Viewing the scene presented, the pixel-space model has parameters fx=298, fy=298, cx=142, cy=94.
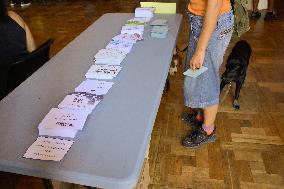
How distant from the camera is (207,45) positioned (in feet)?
5.08

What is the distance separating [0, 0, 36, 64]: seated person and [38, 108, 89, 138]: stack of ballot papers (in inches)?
34.7

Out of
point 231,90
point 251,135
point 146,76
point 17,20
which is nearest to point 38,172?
point 146,76

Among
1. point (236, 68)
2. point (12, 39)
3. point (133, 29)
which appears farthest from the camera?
point (236, 68)

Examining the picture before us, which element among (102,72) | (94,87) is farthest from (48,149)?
(102,72)

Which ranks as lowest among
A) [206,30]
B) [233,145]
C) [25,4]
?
[233,145]

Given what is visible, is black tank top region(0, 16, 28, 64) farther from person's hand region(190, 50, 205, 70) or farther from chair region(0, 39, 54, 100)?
person's hand region(190, 50, 205, 70)

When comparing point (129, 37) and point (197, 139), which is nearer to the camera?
point (129, 37)

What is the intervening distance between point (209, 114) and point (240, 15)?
2.04 feet

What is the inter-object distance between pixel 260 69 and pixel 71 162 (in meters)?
2.50

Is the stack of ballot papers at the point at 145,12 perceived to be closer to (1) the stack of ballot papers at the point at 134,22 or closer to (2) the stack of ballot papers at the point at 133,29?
(1) the stack of ballot papers at the point at 134,22

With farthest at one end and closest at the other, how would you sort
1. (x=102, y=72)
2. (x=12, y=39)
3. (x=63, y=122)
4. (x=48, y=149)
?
1. (x=12, y=39)
2. (x=102, y=72)
3. (x=63, y=122)
4. (x=48, y=149)

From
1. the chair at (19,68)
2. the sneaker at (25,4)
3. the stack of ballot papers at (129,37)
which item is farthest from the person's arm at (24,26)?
the sneaker at (25,4)

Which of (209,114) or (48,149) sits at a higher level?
(48,149)

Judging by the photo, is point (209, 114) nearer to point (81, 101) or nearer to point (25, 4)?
point (81, 101)
